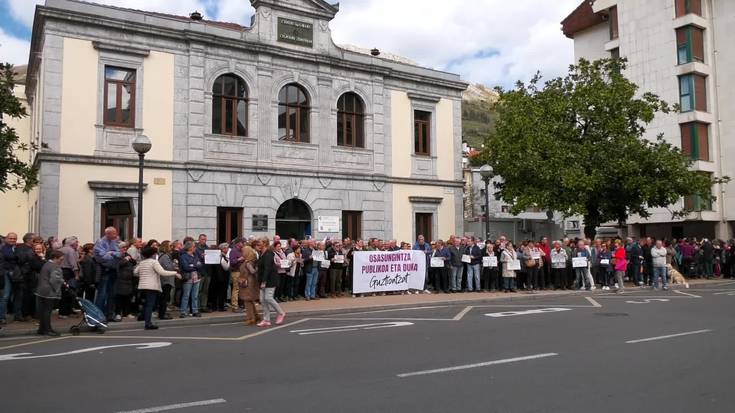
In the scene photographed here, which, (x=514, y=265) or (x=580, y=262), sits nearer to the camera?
(x=514, y=265)

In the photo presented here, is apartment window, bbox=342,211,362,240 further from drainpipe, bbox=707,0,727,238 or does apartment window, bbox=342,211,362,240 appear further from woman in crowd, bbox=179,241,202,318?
drainpipe, bbox=707,0,727,238

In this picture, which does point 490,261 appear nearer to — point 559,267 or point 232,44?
point 559,267

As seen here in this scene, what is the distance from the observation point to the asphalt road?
6293mm

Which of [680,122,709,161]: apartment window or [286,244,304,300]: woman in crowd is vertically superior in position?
[680,122,709,161]: apartment window

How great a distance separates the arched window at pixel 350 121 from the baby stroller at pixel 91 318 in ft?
46.2

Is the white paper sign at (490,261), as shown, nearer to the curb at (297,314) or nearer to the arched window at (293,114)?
the curb at (297,314)

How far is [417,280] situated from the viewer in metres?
20.4

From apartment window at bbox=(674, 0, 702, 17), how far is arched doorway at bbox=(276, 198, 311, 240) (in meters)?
26.3

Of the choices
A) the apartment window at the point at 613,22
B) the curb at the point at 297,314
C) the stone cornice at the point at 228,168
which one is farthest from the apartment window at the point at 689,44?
the curb at the point at 297,314

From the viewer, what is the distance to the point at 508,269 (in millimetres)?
20453

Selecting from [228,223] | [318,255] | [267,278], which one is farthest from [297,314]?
[228,223]

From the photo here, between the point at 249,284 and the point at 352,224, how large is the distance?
11.7 m

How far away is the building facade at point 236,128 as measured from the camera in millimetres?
19422

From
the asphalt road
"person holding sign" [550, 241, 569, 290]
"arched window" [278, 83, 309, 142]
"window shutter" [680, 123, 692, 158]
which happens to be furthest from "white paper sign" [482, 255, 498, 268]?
"window shutter" [680, 123, 692, 158]
